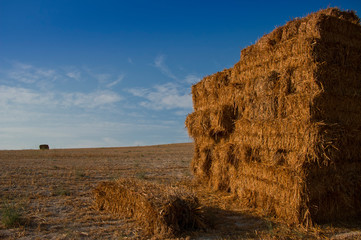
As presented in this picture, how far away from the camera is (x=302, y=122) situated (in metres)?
6.54

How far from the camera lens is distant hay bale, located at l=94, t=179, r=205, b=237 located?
5797 millimetres

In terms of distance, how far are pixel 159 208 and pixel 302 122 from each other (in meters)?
3.82

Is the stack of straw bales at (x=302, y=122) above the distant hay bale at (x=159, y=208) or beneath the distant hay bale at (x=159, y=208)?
above

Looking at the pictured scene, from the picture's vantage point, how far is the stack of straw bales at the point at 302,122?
6477 mm

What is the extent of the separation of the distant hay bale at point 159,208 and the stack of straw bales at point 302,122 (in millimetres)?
2360

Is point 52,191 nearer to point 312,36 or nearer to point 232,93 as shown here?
point 232,93

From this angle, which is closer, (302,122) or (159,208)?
(159,208)

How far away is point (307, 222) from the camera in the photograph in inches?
247

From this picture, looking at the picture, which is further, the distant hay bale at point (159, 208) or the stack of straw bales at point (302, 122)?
the stack of straw bales at point (302, 122)

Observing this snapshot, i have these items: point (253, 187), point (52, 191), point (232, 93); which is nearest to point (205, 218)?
point (253, 187)

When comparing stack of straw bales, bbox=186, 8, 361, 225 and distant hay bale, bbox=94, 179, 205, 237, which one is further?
stack of straw bales, bbox=186, 8, 361, 225

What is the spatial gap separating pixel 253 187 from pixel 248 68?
3717mm

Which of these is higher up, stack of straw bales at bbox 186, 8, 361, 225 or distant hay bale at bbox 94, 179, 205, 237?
stack of straw bales at bbox 186, 8, 361, 225

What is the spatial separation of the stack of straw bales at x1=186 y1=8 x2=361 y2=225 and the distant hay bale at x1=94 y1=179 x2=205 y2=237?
7.74ft
